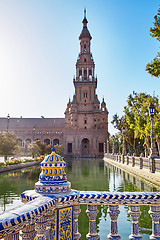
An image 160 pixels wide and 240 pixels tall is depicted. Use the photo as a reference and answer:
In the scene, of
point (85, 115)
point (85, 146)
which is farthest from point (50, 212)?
point (85, 146)

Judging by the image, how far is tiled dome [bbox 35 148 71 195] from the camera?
118 inches

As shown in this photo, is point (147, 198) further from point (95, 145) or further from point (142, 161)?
point (95, 145)

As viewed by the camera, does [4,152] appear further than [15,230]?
Yes

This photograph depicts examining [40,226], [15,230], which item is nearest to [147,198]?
[40,226]

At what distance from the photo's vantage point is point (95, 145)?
233ft

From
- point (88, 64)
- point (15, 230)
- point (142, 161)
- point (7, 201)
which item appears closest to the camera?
point (15, 230)

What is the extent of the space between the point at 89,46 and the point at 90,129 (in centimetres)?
3227

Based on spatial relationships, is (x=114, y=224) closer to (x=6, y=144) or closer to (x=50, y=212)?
(x=50, y=212)

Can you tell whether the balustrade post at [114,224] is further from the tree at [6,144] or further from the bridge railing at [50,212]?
the tree at [6,144]

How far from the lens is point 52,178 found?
3074 mm

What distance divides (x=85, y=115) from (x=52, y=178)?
233ft

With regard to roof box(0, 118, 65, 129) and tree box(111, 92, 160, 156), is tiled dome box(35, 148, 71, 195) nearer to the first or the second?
tree box(111, 92, 160, 156)

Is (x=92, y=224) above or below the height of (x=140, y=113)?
below

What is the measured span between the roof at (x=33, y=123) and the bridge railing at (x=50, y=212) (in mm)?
88515
